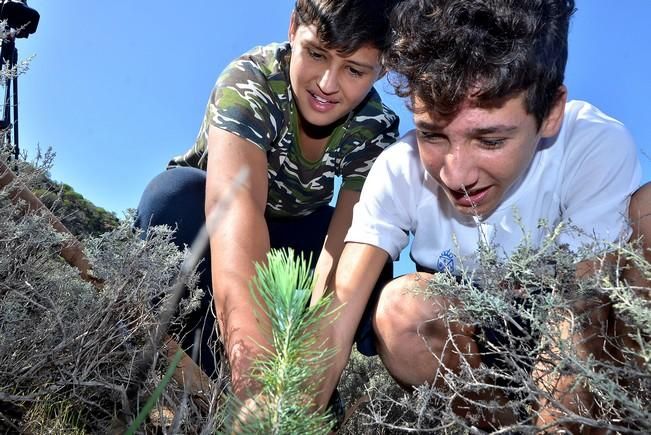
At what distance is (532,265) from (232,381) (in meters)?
0.70

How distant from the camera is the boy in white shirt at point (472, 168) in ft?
5.72

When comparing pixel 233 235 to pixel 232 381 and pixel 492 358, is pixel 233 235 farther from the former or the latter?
pixel 492 358

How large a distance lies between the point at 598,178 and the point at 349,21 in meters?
1.08

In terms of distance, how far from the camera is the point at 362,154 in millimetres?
2695

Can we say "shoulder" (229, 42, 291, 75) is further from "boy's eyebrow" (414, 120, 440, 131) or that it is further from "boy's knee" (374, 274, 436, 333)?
"boy's knee" (374, 274, 436, 333)

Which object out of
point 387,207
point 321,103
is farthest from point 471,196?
point 321,103

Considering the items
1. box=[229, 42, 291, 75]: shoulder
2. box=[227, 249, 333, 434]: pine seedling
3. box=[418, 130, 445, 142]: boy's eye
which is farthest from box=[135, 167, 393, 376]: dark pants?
box=[227, 249, 333, 434]: pine seedling

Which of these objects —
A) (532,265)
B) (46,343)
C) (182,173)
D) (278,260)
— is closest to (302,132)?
(182,173)

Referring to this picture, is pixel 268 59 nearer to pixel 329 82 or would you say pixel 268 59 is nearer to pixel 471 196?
pixel 329 82

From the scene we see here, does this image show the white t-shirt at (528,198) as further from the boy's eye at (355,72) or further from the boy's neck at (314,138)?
the boy's neck at (314,138)

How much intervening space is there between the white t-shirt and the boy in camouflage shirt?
0.31 m

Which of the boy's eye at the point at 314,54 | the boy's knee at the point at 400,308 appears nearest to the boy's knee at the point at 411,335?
the boy's knee at the point at 400,308

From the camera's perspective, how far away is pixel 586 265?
5.45 ft

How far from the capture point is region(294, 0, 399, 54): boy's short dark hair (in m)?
2.33
